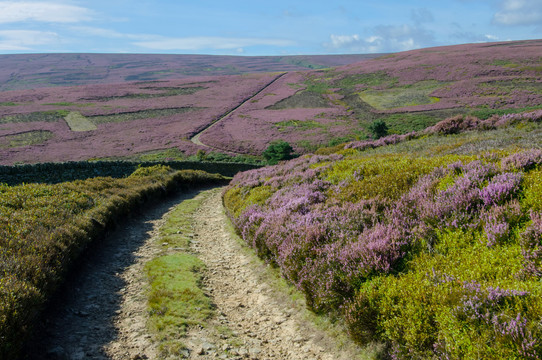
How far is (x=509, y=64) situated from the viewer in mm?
81125

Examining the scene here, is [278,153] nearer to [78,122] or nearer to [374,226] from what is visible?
[374,226]

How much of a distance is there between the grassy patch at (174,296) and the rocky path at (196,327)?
0.21 meters

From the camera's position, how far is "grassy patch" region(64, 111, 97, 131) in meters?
67.6

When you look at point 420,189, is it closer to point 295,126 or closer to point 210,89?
point 295,126

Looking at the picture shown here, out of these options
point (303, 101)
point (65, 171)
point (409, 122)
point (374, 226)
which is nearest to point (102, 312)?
point (374, 226)

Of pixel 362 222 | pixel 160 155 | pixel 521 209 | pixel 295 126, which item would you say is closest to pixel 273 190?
pixel 362 222

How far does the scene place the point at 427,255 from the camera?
5996 millimetres

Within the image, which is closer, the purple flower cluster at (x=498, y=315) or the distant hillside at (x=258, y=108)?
the purple flower cluster at (x=498, y=315)

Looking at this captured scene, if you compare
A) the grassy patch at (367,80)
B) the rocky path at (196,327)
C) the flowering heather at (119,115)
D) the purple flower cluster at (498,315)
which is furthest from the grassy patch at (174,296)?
the grassy patch at (367,80)

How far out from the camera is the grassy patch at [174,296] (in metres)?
6.65

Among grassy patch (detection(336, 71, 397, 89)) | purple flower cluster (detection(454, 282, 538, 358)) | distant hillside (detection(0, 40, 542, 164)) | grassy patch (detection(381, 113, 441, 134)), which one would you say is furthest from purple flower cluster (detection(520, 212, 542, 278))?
grassy patch (detection(336, 71, 397, 89))

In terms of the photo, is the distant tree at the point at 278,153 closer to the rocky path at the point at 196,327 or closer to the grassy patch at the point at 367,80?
the rocky path at the point at 196,327

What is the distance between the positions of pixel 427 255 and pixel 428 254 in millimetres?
87

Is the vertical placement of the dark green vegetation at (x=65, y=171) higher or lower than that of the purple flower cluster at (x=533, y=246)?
lower
